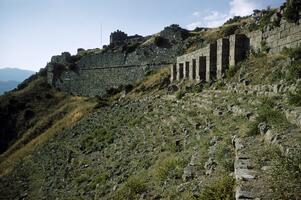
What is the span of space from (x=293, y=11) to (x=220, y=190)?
9.84 metres

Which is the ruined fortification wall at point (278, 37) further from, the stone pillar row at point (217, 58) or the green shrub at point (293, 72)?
the green shrub at point (293, 72)

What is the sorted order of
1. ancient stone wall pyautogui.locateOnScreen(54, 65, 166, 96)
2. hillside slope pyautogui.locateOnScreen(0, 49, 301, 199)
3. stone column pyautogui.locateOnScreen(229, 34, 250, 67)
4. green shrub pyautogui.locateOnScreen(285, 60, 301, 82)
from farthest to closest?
ancient stone wall pyautogui.locateOnScreen(54, 65, 166, 96), stone column pyautogui.locateOnScreen(229, 34, 250, 67), green shrub pyautogui.locateOnScreen(285, 60, 301, 82), hillside slope pyautogui.locateOnScreen(0, 49, 301, 199)

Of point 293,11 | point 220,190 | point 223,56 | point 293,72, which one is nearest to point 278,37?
point 293,11

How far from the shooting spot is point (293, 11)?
44.7 feet

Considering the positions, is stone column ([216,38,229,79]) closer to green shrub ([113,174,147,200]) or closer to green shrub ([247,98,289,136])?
green shrub ([247,98,289,136])

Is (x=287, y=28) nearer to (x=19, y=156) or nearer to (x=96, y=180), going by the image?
(x=96, y=180)

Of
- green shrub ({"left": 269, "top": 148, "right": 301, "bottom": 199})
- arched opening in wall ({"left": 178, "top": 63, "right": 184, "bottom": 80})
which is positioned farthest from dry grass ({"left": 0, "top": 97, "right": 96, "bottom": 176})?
green shrub ({"left": 269, "top": 148, "right": 301, "bottom": 199})

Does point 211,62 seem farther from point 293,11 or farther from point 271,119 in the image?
point 271,119

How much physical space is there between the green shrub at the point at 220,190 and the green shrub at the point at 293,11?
30.5ft

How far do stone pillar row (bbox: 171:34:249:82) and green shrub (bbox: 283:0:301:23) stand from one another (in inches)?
146

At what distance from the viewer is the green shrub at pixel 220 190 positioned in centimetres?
561

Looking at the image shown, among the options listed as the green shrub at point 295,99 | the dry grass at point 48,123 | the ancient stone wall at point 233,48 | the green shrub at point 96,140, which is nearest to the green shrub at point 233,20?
the dry grass at point 48,123

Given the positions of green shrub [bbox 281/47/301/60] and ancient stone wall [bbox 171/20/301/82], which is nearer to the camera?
green shrub [bbox 281/47/301/60]

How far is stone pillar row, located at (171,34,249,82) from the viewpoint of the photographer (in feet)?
58.4
